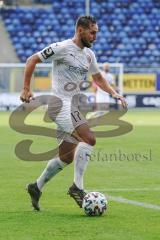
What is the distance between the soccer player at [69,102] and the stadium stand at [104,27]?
35.1m

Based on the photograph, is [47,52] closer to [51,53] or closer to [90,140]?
[51,53]

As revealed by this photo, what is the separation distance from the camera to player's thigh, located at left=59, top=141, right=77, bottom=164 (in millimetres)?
9221

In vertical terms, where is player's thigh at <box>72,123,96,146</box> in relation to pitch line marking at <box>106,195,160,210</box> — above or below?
above

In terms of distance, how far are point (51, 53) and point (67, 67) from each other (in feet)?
0.97

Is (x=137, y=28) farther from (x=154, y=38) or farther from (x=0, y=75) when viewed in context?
(x=0, y=75)

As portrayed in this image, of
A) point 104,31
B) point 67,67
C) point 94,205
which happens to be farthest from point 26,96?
point 104,31

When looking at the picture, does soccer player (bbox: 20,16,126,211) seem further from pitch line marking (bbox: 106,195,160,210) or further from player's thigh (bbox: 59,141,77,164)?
pitch line marking (bbox: 106,195,160,210)

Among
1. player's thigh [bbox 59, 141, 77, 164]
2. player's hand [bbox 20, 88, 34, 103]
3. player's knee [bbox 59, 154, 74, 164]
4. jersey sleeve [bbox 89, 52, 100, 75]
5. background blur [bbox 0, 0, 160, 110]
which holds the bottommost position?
background blur [bbox 0, 0, 160, 110]

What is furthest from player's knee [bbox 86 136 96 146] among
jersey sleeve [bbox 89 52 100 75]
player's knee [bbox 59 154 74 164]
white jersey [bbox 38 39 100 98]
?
jersey sleeve [bbox 89 52 100 75]

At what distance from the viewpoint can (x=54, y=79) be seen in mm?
9398

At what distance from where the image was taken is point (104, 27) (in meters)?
46.6

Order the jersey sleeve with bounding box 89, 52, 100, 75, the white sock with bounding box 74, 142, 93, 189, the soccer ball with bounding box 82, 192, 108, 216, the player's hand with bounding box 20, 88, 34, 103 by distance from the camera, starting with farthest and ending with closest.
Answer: the jersey sleeve with bounding box 89, 52, 100, 75 < the white sock with bounding box 74, 142, 93, 189 < the player's hand with bounding box 20, 88, 34, 103 < the soccer ball with bounding box 82, 192, 108, 216

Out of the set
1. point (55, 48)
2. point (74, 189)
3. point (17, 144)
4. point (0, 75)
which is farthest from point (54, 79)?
point (0, 75)

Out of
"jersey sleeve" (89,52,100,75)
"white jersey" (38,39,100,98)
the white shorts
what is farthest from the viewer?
"jersey sleeve" (89,52,100,75)
